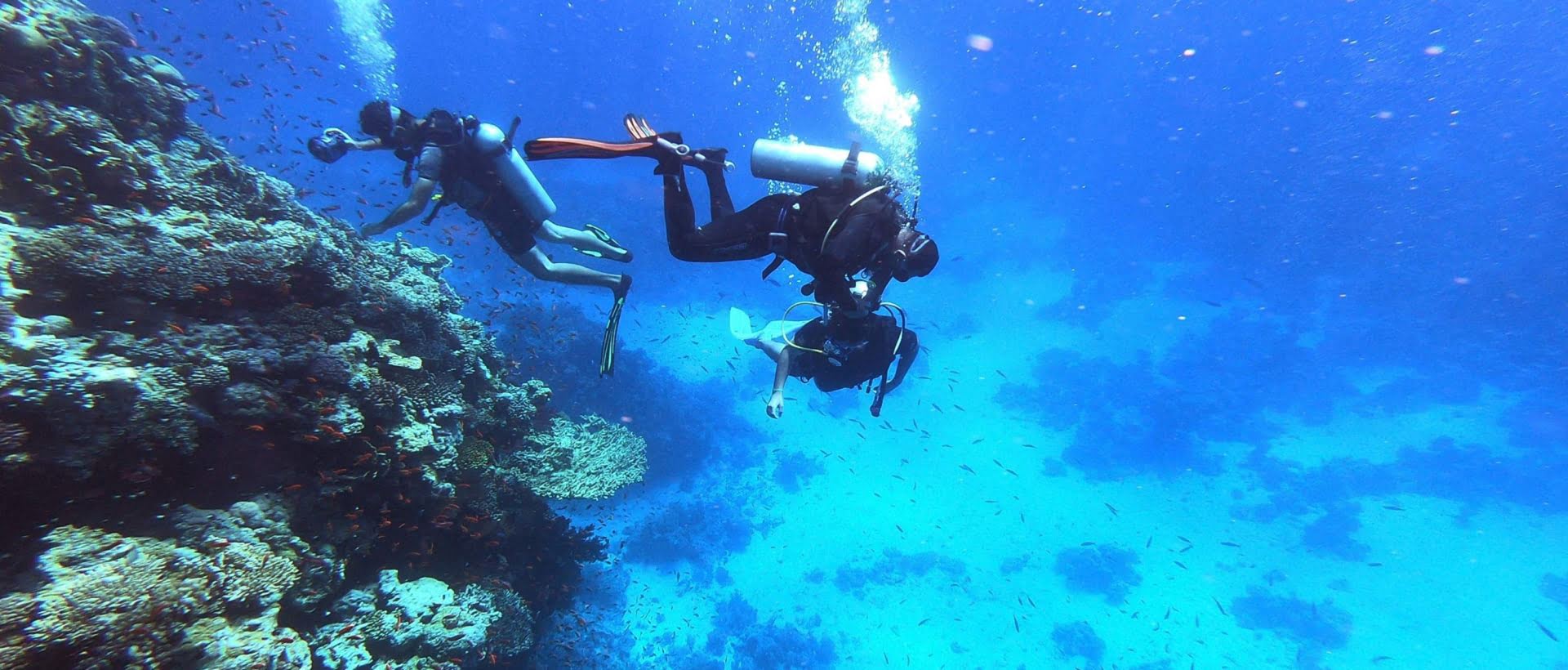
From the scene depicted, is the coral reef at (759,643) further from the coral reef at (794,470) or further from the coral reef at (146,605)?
the coral reef at (146,605)

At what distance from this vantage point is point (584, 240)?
8102 mm

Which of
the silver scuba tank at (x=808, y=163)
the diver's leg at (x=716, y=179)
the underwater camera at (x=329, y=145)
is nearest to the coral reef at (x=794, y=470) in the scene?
the diver's leg at (x=716, y=179)

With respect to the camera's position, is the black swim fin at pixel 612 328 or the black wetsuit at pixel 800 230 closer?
the black wetsuit at pixel 800 230

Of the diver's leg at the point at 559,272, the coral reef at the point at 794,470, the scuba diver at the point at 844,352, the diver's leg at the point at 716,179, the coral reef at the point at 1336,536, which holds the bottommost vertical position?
the scuba diver at the point at 844,352

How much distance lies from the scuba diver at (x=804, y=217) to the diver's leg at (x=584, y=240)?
8.94 ft

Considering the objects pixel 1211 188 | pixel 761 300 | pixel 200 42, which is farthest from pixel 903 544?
pixel 200 42

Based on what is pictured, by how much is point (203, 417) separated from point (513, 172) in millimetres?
4028

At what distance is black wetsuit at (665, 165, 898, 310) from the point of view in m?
5.07

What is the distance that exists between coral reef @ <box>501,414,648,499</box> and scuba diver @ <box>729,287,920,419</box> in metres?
4.29

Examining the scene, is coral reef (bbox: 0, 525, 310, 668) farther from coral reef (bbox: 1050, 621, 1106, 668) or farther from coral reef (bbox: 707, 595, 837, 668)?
coral reef (bbox: 1050, 621, 1106, 668)

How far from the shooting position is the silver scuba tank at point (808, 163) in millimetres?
5375

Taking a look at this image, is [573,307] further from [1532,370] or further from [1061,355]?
[1532,370]

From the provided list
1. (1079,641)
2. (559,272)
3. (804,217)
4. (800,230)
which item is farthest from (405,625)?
(1079,641)

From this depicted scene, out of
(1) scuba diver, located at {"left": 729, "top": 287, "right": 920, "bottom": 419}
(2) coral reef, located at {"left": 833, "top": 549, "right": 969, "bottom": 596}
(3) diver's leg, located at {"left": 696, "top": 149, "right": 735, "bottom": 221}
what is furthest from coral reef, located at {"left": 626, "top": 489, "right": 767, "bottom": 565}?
(3) diver's leg, located at {"left": 696, "top": 149, "right": 735, "bottom": 221}
